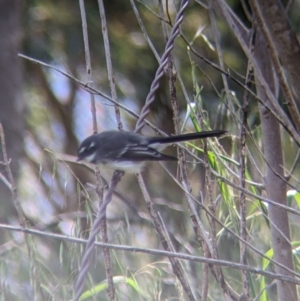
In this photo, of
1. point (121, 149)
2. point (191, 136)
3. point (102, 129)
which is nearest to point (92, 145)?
point (121, 149)

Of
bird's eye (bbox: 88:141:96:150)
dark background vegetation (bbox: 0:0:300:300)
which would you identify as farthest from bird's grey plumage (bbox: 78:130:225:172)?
dark background vegetation (bbox: 0:0:300:300)

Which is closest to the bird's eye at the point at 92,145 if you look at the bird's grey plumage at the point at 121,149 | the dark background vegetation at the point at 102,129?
the bird's grey plumage at the point at 121,149

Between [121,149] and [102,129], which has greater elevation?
[102,129]

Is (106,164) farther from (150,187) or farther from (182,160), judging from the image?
(150,187)

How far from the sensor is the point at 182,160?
2.04 meters

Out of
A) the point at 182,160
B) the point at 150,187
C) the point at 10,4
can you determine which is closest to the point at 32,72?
the point at 10,4

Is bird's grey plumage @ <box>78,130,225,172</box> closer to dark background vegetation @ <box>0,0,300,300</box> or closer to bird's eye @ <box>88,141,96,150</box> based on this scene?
bird's eye @ <box>88,141,96,150</box>

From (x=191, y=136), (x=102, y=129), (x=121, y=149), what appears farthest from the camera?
(x=102, y=129)

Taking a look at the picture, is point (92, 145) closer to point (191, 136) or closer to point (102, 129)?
point (191, 136)

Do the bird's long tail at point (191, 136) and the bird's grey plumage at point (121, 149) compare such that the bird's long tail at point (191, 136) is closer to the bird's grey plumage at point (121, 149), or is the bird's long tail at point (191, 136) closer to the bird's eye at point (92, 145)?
the bird's grey plumage at point (121, 149)

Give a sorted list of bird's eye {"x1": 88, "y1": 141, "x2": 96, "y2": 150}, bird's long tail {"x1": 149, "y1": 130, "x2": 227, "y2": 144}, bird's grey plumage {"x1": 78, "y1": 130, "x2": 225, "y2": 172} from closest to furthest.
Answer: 1. bird's long tail {"x1": 149, "y1": 130, "x2": 227, "y2": 144}
2. bird's grey plumage {"x1": 78, "y1": 130, "x2": 225, "y2": 172}
3. bird's eye {"x1": 88, "y1": 141, "x2": 96, "y2": 150}

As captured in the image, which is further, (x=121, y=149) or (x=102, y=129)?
(x=102, y=129)

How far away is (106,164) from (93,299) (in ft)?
1.75

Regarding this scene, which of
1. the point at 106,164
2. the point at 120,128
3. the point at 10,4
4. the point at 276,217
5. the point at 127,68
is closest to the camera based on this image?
Answer: the point at 276,217
